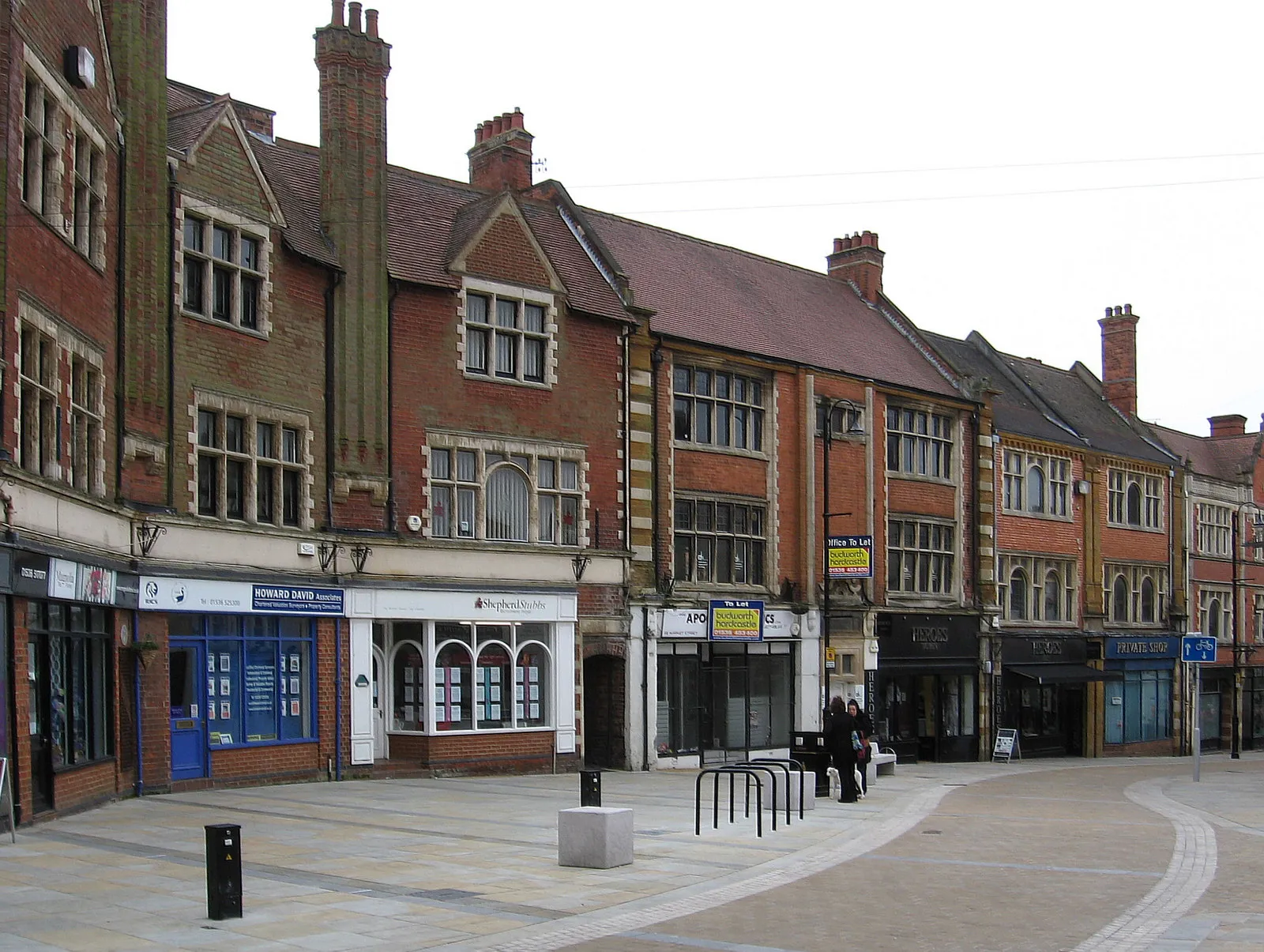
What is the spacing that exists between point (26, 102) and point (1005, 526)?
31.4 m

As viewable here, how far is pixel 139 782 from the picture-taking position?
69.4ft

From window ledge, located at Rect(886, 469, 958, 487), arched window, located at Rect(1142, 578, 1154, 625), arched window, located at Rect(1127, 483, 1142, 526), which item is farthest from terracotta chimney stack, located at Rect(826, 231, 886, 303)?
arched window, located at Rect(1142, 578, 1154, 625)

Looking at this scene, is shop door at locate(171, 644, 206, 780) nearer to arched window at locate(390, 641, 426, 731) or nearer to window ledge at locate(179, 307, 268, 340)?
arched window at locate(390, 641, 426, 731)

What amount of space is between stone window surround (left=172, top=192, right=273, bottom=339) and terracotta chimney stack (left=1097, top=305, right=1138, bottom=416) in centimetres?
3603

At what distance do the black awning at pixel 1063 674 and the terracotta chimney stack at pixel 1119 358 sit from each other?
11632 millimetres

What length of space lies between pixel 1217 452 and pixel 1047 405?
1452 cm

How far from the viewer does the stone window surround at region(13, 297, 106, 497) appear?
16891 millimetres

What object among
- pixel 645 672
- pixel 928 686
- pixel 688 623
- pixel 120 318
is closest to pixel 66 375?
pixel 120 318

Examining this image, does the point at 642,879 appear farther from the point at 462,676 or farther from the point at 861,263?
the point at 861,263

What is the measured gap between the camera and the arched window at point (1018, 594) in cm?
4203

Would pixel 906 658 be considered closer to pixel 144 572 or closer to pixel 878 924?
pixel 144 572

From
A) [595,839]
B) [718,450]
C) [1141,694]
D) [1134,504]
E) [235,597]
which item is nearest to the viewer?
[595,839]

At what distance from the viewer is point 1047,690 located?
4350 centimetres

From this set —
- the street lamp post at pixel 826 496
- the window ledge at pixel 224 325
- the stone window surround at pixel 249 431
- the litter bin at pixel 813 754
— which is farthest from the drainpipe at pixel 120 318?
the street lamp post at pixel 826 496
